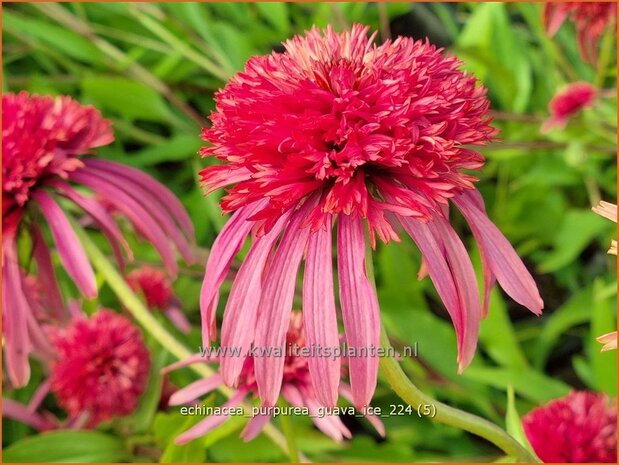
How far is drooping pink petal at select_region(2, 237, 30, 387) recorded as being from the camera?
320mm

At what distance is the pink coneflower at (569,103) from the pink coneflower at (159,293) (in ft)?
1.16

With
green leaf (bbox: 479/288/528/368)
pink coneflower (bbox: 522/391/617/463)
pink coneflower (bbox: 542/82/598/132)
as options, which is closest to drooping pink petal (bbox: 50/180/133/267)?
pink coneflower (bbox: 522/391/617/463)

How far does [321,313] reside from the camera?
210 millimetres

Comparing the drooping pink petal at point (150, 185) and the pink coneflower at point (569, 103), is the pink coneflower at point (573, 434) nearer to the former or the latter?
the drooping pink petal at point (150, 185)

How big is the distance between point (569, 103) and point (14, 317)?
1.57 ft

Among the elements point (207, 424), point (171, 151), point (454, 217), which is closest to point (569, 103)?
point (454, 217)

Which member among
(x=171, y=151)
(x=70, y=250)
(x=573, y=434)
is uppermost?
(x=171, y=151)

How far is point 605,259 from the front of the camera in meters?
0.71

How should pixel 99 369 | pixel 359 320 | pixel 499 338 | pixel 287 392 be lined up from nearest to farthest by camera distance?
pixel 359 320 < pixel 287 392 < pixel 99 369 < pixel 499 338

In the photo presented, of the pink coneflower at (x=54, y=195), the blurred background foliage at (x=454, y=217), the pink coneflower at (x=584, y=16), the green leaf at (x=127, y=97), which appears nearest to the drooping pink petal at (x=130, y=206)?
the pink coneflower at (x=54, y=195)

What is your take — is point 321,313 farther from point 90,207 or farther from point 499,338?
point 499,338

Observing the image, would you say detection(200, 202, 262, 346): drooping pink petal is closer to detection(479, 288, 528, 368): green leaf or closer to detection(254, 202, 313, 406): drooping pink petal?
detection(254, 202, 313, 406): drooping pink petal

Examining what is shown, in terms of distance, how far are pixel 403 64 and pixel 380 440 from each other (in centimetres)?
38

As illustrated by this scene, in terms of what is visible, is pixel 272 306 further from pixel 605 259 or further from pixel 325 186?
pixel 605 259
